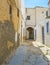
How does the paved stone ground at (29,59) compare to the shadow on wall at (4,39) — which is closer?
Answer: the shadow on wall at (4,39)

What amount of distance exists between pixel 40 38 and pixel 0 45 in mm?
19784

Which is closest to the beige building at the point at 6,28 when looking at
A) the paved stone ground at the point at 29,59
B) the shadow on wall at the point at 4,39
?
the shadow on wall at the point at 4,39

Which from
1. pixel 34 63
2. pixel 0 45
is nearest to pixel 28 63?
pixel 34 63

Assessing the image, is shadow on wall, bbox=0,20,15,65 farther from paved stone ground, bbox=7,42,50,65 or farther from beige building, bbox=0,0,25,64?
paved stone ground, bbox=7,42,50,65

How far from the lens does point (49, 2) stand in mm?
24641

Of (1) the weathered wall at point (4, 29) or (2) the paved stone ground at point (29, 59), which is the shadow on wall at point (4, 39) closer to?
(1) the weathered wall at point (4, 29)

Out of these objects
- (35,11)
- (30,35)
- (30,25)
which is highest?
(35,11)

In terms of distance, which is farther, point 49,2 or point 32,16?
point 32,16

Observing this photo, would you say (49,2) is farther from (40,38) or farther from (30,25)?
(30,25)

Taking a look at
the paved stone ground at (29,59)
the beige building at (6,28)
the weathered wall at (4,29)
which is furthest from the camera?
the paved stone ground at (29,59)

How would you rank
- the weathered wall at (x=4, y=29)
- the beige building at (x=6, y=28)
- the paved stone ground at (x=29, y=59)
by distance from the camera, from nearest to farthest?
the weathered wall at (x=4, y=29) → the beige building at (x=6, y=28) → the paved stone ground at (x=29, y=59)

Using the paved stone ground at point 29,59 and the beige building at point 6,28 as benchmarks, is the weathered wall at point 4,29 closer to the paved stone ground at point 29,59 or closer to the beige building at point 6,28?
the beige building at point 6,28

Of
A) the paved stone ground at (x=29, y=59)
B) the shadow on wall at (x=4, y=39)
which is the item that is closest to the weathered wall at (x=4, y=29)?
the shadow on wall at (x=4, y=39)

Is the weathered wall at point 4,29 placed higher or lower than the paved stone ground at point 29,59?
higher
